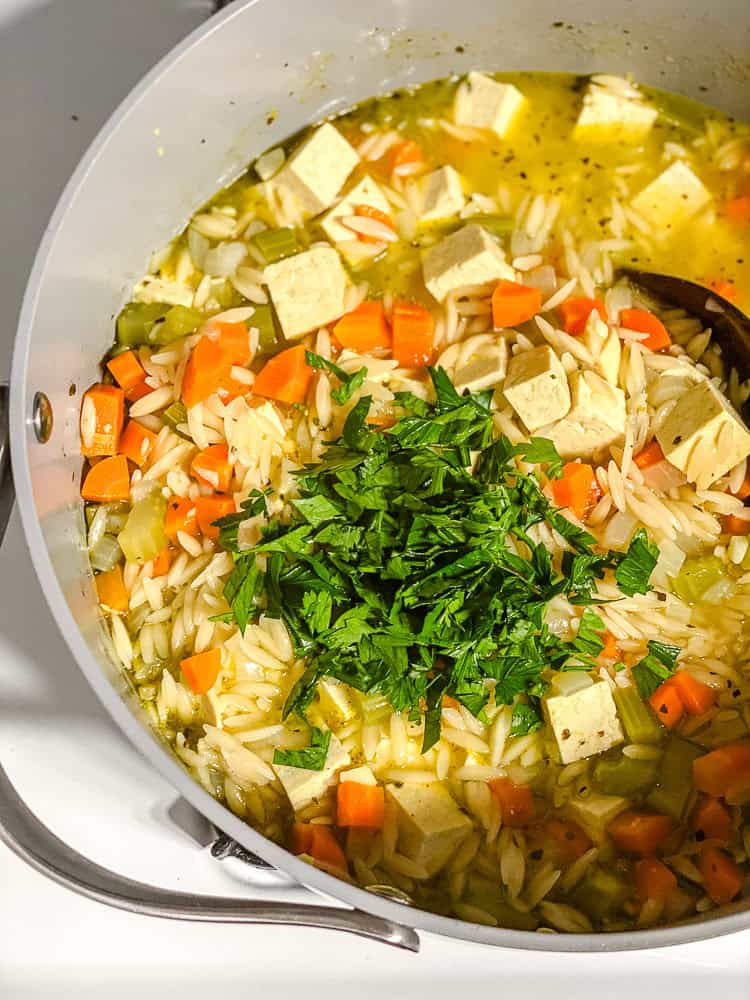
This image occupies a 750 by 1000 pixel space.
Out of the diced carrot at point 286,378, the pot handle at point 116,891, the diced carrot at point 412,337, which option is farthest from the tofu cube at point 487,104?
the pot handle at point 116,891

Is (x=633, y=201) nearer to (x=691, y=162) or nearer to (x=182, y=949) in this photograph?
(x=691, y=162)

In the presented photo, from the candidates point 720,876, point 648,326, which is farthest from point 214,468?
point 720,876

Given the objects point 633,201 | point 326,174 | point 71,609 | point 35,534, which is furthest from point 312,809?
point 633,201

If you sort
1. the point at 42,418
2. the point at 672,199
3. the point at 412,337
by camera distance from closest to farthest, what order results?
the point at 42,418 < the point at 412,337 < the point at 672,199

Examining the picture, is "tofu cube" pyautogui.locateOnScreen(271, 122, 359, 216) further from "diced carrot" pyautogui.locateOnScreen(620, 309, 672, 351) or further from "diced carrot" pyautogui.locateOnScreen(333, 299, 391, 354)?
"diced carrot" pyautogui.locateOnScreen(620, 309, 672, 351)

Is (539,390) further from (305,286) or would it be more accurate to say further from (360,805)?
(360,805)

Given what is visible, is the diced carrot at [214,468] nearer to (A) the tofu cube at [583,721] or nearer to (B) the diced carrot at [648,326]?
(A) the tofu cube at [583,721]
